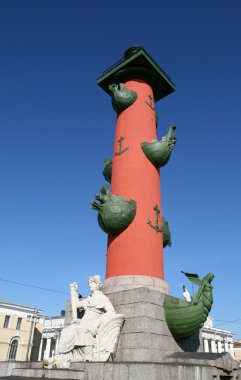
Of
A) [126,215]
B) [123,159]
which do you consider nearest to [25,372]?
[126,215]

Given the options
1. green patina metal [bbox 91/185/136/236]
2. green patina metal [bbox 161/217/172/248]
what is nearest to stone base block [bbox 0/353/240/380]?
green patina metal [bbox 91/185/136/236]

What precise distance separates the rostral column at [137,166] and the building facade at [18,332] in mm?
31367

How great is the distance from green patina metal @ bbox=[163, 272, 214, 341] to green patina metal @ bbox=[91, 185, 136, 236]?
258 cm

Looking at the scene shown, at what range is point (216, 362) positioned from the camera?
7.42 m

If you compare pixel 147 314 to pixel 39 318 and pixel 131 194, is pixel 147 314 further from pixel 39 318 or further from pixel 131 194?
pixel 39 318

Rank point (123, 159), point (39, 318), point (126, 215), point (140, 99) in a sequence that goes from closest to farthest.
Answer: point (126, 215), point (123, 159), point (140, 99), point (39, 318)

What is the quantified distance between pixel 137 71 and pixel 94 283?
8592 mm

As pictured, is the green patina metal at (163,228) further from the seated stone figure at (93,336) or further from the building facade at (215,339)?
the building facade at (215,339)

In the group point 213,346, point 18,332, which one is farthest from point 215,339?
point 18,332

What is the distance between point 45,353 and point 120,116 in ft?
134

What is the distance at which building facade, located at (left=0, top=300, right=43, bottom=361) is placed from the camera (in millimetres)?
36934

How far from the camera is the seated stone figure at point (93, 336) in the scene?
26.8ft

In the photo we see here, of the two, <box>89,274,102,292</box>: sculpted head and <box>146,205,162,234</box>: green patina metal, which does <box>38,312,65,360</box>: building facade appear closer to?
<box>146,205,162,234</box>: green patina metal

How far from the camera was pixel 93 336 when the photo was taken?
27.6 ft
